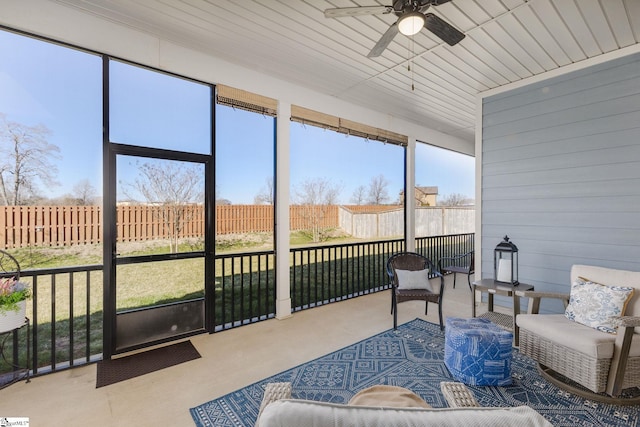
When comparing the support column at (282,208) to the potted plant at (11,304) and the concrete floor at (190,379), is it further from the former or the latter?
the potted plant at (11,304)

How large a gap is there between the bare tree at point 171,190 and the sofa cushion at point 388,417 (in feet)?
9.03

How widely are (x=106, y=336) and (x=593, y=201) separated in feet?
17.6

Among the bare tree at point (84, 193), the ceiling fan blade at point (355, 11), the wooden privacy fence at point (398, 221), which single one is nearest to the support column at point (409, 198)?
the wooden privacy fence at point (398, 221)

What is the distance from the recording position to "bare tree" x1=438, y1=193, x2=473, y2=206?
638 centimetres

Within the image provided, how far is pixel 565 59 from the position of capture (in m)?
3.32

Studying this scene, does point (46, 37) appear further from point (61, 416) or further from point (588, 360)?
point (588, 360)

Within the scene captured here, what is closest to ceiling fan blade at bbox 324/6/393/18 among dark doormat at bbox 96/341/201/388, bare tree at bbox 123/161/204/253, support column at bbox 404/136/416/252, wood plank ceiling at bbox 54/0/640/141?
wood plank ceiling at bbox 54/0/640/141

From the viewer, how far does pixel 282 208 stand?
370cm

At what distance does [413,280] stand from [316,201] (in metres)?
1.76

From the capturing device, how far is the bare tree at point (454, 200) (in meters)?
6.38

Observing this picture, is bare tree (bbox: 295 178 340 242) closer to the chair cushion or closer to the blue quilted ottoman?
the blue quilted ottoman

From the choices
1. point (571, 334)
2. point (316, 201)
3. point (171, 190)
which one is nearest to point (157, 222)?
point (171, 190)

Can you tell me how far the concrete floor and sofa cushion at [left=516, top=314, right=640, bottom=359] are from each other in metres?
1.28

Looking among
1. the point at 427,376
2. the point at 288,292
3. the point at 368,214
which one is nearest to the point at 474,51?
the point at 368,214
